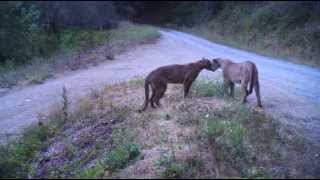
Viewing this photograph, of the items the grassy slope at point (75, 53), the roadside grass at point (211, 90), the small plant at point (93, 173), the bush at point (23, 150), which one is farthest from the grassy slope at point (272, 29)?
the small plant at point (93, 173)

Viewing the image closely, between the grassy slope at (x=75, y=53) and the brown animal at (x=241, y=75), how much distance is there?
28.8 feet

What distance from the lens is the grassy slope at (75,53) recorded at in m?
21.9

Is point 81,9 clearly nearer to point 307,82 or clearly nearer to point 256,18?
point 256,18

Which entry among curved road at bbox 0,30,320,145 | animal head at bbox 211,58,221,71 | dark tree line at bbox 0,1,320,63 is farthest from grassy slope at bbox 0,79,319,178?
dark tree line at bbox 0,1,320,63

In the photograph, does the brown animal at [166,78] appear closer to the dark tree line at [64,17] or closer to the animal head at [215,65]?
the animal head at [215,65]

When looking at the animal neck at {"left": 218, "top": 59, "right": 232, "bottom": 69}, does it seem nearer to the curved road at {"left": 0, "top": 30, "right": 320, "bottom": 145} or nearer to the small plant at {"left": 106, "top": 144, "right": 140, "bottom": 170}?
the curved road at {"left": 0, "top": 30, "right": 320, "bottom": 145}

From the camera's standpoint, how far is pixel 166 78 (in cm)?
1273

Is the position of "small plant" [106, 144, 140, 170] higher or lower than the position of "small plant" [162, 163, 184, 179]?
lower

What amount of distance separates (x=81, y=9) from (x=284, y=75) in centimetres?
2149

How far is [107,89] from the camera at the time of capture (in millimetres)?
16172

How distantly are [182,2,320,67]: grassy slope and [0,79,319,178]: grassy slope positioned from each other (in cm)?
1224

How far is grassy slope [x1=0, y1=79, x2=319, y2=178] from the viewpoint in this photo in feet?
30.6

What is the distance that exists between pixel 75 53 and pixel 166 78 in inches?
577

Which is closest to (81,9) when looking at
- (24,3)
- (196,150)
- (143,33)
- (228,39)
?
(24,3)
